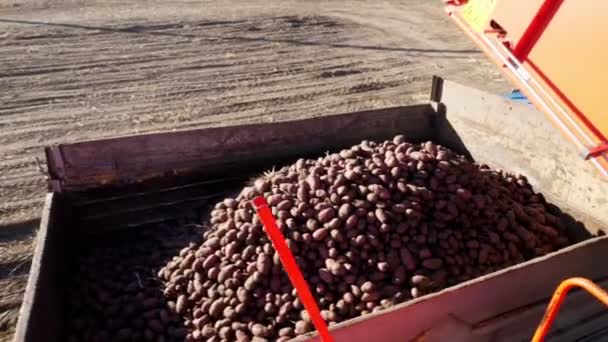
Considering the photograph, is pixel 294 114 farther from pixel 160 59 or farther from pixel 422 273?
pixel 422 273

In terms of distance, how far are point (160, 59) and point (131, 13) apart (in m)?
3.17

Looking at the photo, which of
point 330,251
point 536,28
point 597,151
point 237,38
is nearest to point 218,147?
point 330,251

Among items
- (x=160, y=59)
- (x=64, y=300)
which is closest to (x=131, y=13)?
(x=160, y=59)

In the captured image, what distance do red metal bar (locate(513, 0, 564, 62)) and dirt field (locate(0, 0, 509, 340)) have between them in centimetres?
394

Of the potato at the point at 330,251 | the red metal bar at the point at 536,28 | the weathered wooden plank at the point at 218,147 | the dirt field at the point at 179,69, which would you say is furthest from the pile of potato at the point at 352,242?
the dirt field at the point at 179,69

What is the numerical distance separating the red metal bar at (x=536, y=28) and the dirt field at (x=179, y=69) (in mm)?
3944

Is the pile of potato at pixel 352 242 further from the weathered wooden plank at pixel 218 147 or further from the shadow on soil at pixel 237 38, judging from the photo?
the shadow on soil at pixel 237 38

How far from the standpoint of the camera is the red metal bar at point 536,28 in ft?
11.9

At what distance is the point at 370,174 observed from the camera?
12.6 ft

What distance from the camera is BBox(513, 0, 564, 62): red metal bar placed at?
3.61 m

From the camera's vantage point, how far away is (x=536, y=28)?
146 inches

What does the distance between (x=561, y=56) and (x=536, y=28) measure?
304 mm

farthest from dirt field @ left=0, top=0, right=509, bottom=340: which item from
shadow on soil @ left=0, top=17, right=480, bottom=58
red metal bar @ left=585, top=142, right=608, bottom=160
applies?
red metal bar @ left=585, top=142, right=608, bottom=160

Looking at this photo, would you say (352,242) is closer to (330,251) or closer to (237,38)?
(330,251)
